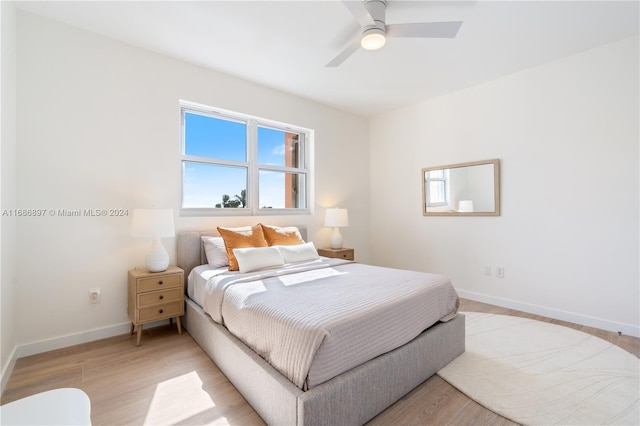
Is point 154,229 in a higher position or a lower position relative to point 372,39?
lower

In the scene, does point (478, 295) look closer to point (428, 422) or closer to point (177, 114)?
point (428, 422)

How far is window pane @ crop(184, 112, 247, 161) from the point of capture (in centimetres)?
328

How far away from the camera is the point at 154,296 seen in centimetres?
250

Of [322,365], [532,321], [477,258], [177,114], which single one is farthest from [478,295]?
[177,114]

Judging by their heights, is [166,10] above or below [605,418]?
above

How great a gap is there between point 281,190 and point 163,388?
2655 mm

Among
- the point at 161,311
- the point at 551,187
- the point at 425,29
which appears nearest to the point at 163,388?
the point at 161,311

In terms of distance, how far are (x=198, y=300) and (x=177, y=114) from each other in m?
1.88

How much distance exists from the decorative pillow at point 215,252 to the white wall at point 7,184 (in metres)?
1.37

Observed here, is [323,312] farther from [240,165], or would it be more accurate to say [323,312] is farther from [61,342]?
[240,165]

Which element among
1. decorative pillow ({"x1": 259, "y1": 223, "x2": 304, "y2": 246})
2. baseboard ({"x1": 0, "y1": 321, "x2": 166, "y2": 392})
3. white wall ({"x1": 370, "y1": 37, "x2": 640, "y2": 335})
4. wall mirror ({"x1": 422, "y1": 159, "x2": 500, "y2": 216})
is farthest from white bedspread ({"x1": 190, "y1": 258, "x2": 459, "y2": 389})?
wall mirror ({"x1": 422, "y1": 159, "x2": 500, "y2": 216})

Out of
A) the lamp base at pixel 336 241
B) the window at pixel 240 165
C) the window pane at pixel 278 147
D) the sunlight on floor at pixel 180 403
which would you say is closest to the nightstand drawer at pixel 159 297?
the sunlight on floor at pixel 180 403

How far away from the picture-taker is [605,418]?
154cm

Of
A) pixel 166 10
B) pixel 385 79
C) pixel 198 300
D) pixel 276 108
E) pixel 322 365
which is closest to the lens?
pixel 322 365
